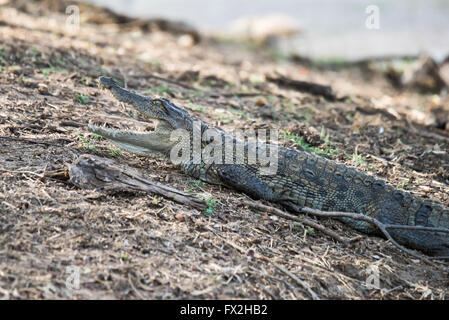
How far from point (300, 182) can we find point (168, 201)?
1.34 meters

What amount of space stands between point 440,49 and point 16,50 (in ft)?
35.5

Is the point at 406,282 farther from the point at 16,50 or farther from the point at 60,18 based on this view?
the point at 60,18

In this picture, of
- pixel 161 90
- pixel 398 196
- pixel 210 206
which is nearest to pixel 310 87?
pixel 161 90

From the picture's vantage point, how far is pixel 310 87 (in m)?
8.27

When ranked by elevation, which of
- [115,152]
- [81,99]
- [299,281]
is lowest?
[299,281]

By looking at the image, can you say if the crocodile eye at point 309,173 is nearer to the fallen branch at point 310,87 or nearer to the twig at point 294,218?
the twig at point 294,218

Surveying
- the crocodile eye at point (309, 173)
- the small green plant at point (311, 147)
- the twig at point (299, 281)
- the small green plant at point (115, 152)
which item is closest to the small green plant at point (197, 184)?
the small green plant at point (115, 152)

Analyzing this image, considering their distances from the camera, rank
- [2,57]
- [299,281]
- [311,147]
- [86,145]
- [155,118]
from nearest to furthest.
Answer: [299,281] → [86,145] → [155,118] → [311,147] → [2,57]

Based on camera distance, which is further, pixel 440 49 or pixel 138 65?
pixel 440 49

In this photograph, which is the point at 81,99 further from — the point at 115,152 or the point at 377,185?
the point at 377,185

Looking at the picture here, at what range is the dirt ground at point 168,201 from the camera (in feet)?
11.1

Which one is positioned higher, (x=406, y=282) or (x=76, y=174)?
(x=76, y=174)
